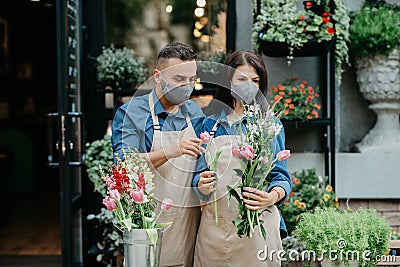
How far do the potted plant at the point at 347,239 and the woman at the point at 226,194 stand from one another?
16 cm

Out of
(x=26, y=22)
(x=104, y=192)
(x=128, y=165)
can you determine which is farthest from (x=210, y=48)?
(x=26, y=22)

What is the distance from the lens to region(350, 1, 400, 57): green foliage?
14.5 ft

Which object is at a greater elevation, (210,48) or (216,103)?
(210,48)

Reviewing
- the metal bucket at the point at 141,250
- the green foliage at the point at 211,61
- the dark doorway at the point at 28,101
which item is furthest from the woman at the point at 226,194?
the dark doorway at the point at 28,101

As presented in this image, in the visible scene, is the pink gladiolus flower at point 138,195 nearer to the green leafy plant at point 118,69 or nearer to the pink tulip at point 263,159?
the pink tulip at point 263,159

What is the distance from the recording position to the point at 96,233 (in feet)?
15.9

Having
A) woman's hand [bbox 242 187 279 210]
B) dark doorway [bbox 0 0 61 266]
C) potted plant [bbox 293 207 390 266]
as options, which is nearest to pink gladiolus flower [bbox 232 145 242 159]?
woman's hand [bbox 242 187 279 210]

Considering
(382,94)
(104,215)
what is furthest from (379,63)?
(104,215)

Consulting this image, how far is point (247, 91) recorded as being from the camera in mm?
2635

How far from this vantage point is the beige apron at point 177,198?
2691mm

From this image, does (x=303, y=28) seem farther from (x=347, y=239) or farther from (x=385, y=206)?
(x=347, y=239)

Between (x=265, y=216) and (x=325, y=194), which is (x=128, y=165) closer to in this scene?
(x=265, y=216)

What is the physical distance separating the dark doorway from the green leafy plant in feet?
12.8

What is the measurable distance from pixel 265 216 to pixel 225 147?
31 centimetres
